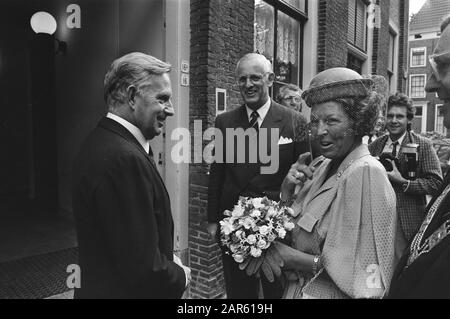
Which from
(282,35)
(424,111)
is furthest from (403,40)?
(424,111)

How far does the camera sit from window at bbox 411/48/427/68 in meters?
35.7

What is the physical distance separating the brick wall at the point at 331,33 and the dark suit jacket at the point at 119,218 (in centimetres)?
630

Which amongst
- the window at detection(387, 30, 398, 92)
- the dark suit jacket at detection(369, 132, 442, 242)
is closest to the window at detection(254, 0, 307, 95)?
the dark suit jacket at detection(369, 132, 442, 242)

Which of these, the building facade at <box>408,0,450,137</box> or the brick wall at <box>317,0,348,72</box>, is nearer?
the brick wall at <box>317,0,348,72</box>

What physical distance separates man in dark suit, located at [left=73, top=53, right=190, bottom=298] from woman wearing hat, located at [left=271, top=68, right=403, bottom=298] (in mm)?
656

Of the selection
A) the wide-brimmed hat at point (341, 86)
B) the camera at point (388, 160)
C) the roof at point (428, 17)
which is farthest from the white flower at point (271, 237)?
the roof at point (428, 17)

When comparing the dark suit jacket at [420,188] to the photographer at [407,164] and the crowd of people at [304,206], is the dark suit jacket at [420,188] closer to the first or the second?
the photographer at [407,164]

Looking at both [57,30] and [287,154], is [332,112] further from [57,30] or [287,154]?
[57,30]

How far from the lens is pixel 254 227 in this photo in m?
1.97

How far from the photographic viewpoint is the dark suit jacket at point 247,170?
118 inches

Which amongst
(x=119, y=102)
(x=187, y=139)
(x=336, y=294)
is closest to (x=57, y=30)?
(x=187, y=139)

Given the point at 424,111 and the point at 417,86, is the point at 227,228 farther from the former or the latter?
the point at 417,86

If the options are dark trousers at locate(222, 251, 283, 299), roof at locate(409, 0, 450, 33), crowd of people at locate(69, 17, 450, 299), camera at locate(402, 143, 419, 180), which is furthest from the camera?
roof at locate(409, 0, 450, 33)

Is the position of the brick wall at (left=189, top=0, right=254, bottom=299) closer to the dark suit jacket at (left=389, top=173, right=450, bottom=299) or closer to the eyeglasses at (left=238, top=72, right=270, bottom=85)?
the eyeglasses at (left=238, top=72, right=270, bottom=85)
